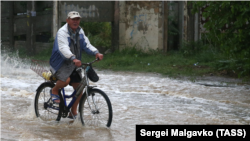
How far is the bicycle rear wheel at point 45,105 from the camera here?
21.1ft

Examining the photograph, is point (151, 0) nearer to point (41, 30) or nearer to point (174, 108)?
point (41, 30)

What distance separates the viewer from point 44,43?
1800 cm

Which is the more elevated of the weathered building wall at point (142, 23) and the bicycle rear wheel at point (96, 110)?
the weathered building wall at point (142, 23)

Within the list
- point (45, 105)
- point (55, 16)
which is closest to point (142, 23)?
point (55, 16)

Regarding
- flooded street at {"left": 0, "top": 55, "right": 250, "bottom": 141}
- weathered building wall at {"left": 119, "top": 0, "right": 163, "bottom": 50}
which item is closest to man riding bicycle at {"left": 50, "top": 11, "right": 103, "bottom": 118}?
flooded street at {"left": 0, "top": 55, "right": 250, "bottom": 141}

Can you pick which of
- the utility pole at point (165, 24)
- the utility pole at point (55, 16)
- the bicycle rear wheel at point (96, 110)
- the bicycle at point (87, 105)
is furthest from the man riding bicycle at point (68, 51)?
the utility pole at point (165, 24)

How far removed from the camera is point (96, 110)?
19.1 feet

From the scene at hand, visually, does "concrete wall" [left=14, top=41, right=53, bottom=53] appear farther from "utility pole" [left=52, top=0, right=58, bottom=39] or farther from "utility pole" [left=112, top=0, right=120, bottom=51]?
"utility pole" [left=112, top=0, right=120, bottom=51]

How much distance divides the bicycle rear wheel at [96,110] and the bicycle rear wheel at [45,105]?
602mm

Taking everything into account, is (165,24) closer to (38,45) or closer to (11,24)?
(38,45)

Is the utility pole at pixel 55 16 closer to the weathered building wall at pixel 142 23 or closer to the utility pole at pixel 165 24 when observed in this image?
the weathered building wall at pixel 142 23

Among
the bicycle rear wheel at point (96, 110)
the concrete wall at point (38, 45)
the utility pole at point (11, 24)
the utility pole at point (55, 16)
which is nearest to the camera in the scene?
the bicycle rear wheel at point (96, 110)

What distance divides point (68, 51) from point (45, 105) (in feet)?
4.09

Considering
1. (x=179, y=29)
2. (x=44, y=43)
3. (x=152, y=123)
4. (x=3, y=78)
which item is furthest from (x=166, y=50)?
(x=152, y=123)
